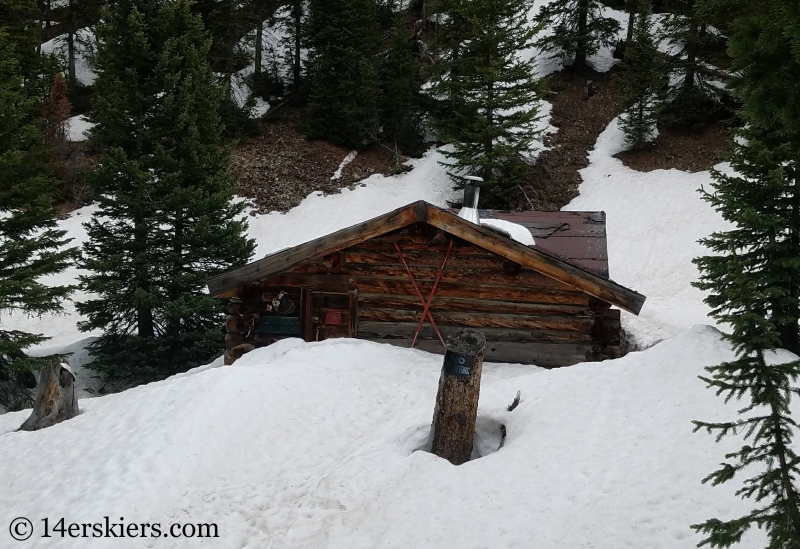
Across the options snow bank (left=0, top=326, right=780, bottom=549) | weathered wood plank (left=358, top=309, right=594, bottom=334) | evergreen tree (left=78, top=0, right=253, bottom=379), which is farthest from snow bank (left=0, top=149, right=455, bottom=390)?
snow bank (left=0, top=326, right=780, bottom=549)

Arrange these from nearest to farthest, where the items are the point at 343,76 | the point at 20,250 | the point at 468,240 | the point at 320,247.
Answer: the point at 468,240
the point at 320,247
the point at 20,250
the point at 343,76

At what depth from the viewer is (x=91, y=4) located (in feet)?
109

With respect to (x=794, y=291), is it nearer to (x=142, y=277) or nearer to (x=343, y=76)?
(x=142, y=277)

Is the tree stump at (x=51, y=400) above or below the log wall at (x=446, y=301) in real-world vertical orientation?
below

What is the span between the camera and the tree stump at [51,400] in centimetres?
920

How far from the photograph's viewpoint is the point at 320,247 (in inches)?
416

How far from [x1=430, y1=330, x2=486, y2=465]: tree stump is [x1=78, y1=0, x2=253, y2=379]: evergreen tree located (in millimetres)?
10274

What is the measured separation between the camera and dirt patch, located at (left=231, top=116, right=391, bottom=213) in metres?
28.0

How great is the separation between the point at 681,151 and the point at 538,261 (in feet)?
70.1

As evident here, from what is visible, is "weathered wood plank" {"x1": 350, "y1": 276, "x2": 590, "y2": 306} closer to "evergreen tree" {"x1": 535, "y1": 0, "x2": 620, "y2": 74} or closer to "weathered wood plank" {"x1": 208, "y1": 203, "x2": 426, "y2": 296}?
"weathered wood plank" {"x1": 208, "y1": 203, "x2": 426, "y2": 296}

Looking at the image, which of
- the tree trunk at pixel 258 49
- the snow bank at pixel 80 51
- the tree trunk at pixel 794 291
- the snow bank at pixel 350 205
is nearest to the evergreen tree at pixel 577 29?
the snow bank at pixel 350 205

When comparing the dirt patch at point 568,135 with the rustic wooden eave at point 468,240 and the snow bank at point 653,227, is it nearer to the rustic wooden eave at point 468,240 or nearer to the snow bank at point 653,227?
the snow bank at point 653,227

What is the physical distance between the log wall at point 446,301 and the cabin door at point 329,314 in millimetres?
19

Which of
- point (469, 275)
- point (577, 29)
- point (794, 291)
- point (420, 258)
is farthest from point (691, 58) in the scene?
point (794, 291)
